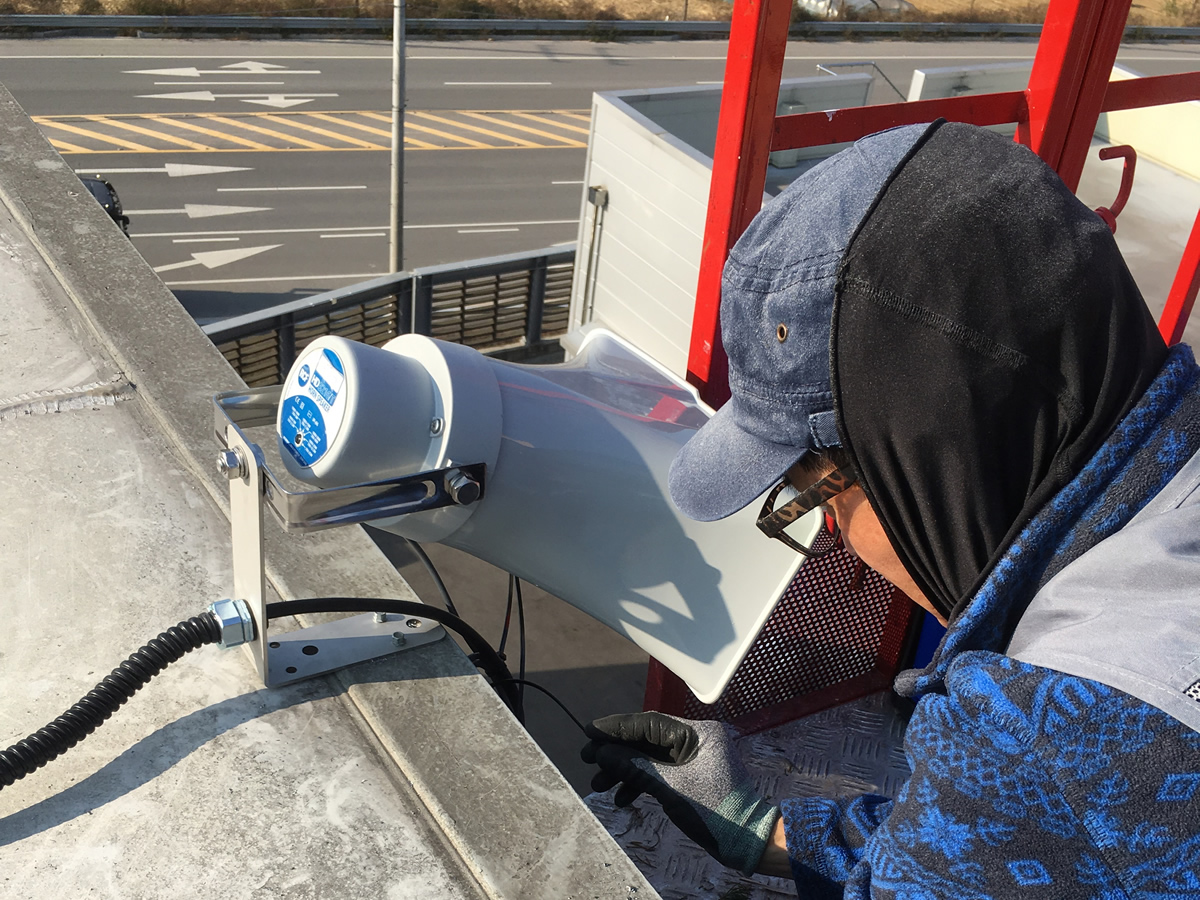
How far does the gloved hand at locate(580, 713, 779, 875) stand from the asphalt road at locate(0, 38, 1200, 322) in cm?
1230

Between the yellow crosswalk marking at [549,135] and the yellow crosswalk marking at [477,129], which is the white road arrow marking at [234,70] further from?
the yellow crosswalk marking at [549,135]

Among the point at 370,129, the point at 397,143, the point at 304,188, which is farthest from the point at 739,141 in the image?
the point at 370,129

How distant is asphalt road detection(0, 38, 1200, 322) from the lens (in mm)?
15492

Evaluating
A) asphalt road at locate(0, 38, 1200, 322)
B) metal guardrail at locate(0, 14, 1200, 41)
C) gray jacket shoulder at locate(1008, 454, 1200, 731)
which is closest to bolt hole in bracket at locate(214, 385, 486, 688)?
gray jacket shoulder at locate(1008, 454, 1200, 731)

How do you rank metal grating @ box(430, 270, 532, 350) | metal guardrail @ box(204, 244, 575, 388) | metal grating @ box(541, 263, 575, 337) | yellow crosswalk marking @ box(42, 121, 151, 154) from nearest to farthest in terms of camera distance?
metal guardrail @ box(204, 244, 575, 388)
metal grating @ box(430, 270, 532, 350)
metal grating @ box(541, 263, 575, 337)
yellow crosswalk marking @ box(42, 121, 151, 154)

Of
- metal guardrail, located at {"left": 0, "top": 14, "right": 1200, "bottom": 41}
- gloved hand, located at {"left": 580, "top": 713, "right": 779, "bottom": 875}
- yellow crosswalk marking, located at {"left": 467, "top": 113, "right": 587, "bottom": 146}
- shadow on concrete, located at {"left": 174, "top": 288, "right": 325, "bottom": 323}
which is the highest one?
gloved hand, located at {"left": 580, "top": 713, "right": 779, "bottom": 875}

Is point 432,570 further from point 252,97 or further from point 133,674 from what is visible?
point 252,97

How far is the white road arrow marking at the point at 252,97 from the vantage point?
19528 millimetres

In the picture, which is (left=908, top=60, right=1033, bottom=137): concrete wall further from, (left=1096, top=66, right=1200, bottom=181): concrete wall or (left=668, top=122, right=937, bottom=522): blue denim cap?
(left=668, top=122, right=937, bottom=522): blue denim cap

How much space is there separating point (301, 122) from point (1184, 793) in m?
19.9

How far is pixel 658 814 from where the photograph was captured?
264 centimetres

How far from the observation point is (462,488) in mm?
1653

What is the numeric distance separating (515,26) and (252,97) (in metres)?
7.08

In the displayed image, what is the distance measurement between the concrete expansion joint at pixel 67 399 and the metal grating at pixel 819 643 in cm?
172
